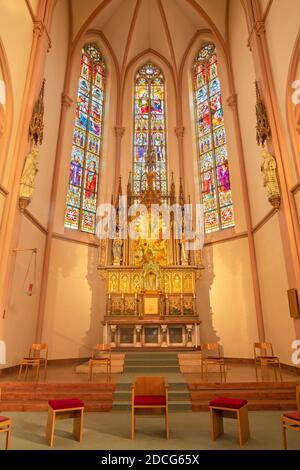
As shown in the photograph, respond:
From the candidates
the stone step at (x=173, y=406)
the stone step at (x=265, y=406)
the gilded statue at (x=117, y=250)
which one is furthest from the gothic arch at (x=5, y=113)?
the stone step at (x=265, y=406)

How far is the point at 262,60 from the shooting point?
9.98 metres

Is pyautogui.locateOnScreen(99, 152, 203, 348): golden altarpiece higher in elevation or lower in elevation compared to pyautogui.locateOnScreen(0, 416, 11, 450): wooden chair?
higher

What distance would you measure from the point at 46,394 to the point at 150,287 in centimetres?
582

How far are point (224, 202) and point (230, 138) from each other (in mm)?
2965

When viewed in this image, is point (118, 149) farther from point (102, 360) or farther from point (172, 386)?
point (172, 386)

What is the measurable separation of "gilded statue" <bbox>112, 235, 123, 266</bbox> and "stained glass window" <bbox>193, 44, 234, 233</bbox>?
400cm

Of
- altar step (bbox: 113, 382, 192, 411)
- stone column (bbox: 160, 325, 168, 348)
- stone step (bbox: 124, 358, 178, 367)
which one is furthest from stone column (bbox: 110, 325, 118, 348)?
altar step (bbox: 113, 382, 192, 411)

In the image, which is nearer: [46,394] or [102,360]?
[46,394]

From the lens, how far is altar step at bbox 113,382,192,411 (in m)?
5.98

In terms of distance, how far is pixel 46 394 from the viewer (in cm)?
641

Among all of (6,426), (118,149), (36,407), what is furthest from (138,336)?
(118,149)

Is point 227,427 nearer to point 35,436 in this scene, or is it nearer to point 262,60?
point 35,436

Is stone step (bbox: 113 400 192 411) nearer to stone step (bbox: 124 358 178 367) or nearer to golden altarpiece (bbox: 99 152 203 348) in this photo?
stone step (bbox: 124 358 178 367)
